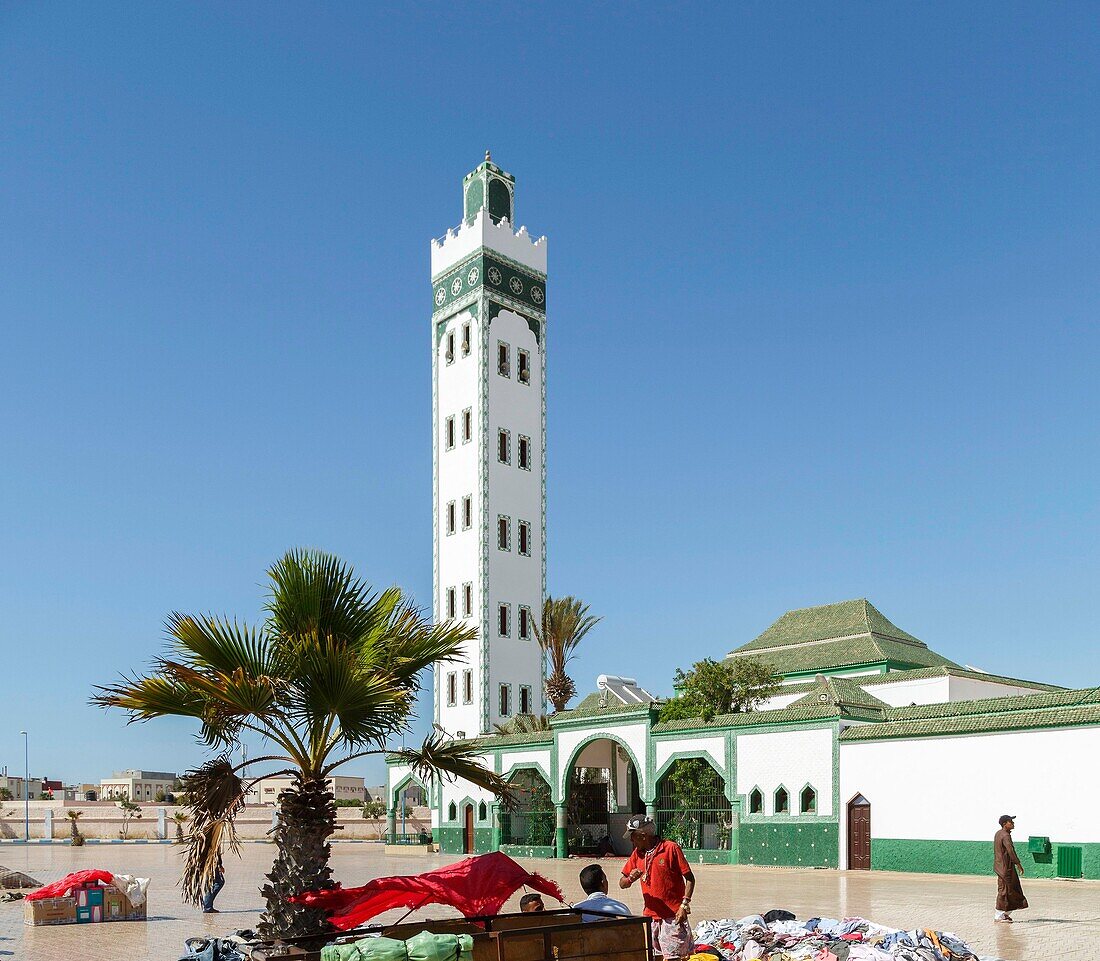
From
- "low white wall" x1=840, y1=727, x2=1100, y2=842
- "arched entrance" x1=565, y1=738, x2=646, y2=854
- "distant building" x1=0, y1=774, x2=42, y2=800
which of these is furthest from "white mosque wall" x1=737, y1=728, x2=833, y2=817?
"distant building" x1=0, y1=774, x2=42, y2=800

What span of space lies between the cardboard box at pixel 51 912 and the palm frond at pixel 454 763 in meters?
9.93

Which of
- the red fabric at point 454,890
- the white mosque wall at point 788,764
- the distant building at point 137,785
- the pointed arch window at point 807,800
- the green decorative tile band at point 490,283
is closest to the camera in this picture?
the red fabric at point 454,890

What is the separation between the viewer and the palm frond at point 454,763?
11.2m

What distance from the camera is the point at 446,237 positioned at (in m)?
49.8

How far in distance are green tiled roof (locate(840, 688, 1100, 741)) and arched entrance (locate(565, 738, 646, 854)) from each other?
1155 centimetres

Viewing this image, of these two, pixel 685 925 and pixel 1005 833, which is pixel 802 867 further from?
pixel 685 925

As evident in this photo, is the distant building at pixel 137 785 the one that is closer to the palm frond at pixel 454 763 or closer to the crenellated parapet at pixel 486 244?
the crenellated parapet at pixel 486 244

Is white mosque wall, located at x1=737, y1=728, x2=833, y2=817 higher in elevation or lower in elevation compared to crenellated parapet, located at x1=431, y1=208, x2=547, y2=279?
lower

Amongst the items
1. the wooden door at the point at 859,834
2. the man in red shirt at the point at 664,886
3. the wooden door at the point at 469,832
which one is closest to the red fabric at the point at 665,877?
the man in red shirt at the point at 664,886

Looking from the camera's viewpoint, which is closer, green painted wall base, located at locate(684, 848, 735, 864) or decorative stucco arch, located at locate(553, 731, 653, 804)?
green painted wall base, located at locate(684, 848, 735, 864)

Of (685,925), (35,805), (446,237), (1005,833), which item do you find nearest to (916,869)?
(1005,833)

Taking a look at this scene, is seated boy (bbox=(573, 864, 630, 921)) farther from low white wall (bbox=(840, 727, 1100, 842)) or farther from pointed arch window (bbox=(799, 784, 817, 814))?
pointed arch window (bbox=(799, 784, 817, 814))

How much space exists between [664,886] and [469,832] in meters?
33.0

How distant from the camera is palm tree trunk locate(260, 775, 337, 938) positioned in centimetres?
1077
